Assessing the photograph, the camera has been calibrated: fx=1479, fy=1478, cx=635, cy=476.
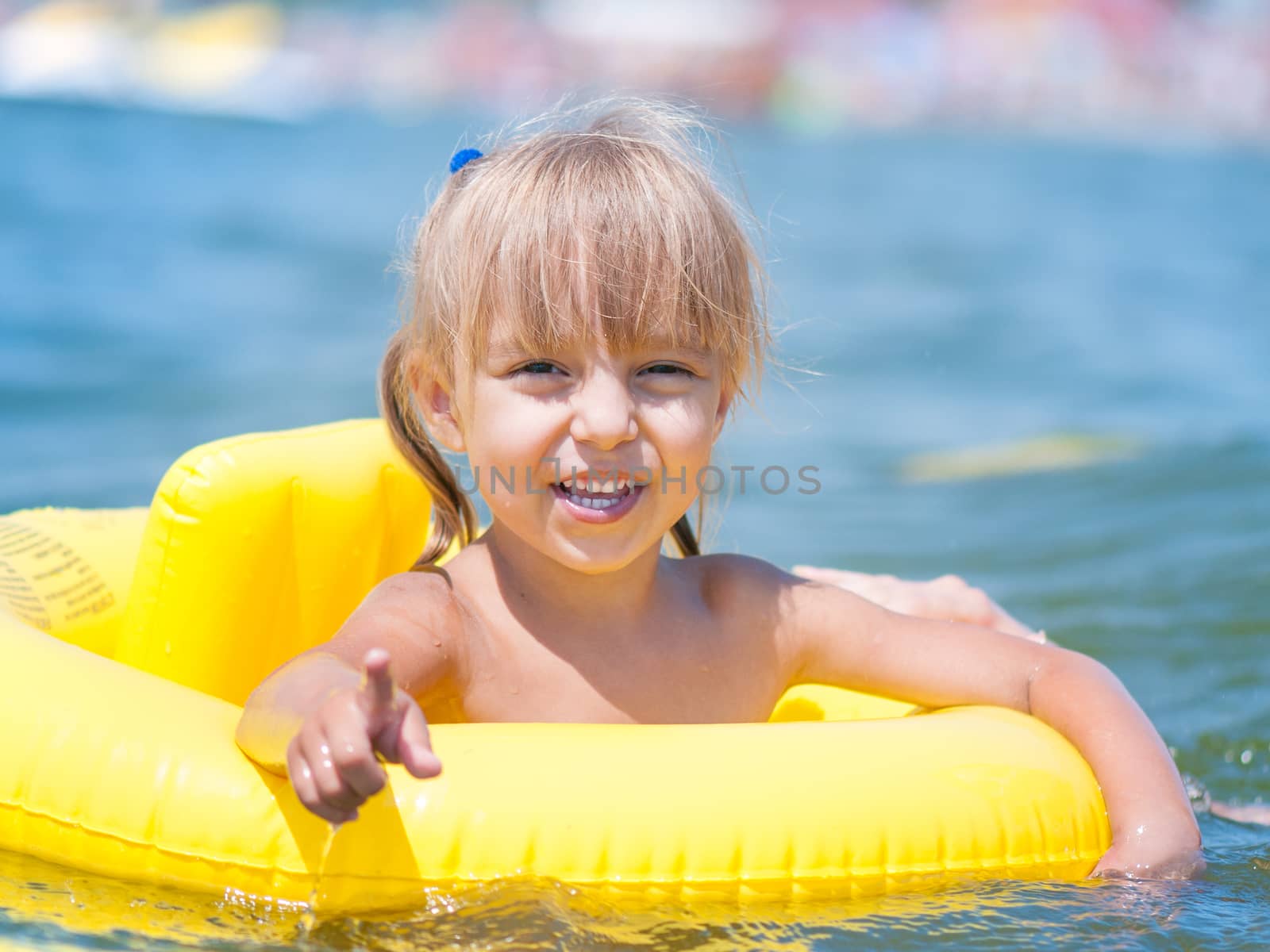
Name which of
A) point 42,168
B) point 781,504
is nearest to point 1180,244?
point 781,504

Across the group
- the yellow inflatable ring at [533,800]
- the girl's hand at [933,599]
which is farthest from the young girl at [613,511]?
the girl's hand at [933,599]

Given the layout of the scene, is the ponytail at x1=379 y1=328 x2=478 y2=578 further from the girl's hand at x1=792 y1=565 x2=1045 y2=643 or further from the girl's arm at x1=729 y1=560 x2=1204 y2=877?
the girl's hand at x1=792 y1=565 x2=1045 y2=643

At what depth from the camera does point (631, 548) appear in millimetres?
2217

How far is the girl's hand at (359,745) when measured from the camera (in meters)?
1.57

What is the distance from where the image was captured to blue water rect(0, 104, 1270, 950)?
6.73 ft

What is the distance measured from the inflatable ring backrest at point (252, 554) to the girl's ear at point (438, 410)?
0.29 m

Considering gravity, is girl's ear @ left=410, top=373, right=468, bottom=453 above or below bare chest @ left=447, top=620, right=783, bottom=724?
above

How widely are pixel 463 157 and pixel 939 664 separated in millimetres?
1142

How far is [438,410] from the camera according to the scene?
7.89 feet

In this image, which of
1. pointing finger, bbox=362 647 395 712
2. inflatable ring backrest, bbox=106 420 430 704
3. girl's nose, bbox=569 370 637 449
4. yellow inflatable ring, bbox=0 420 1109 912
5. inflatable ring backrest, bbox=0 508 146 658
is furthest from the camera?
inflatable ring backrest, bbox=0 508 146 658

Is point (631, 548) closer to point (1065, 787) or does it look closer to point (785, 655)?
point (785, 655)

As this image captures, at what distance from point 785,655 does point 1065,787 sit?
19.8 inches

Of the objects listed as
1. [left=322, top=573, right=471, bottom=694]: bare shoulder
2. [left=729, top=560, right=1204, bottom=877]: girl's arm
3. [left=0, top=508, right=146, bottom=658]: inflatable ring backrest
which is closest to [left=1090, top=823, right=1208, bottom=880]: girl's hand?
[left=729, top=560, right=1204, bottom=877]: girl's arm

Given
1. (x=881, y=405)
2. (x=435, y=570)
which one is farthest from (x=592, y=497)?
(x=881, y=405)
